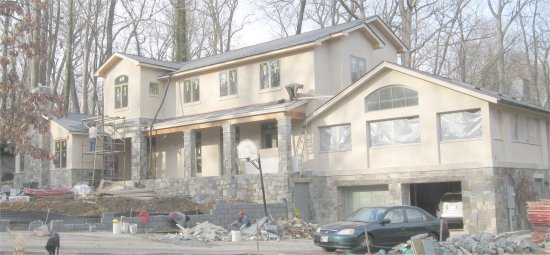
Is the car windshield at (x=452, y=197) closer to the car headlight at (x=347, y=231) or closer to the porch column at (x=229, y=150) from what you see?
the porch column at (x=229, y=150)

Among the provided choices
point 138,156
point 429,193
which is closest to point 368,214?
point 429,193

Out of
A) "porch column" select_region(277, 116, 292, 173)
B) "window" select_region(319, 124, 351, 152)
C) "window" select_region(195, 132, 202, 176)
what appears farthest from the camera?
"window" select_region(195, 132, 202, 176)

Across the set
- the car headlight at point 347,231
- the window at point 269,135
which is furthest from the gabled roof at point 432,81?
the car headlight at point 347,231

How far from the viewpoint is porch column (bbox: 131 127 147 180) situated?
31.7 m

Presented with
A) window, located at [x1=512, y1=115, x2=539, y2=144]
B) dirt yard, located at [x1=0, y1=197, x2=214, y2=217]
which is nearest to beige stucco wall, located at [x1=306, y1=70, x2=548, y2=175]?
window, located at [x1=512, y1=115, x2=539, y2=144]

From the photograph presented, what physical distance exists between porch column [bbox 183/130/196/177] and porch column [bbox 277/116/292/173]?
5.36 m

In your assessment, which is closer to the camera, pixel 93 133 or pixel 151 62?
pixel 93 133

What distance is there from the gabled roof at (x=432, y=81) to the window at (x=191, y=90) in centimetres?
758

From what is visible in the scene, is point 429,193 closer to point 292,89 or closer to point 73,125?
point 292,89

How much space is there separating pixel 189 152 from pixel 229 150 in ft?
9.08

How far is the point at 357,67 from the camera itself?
29.4m

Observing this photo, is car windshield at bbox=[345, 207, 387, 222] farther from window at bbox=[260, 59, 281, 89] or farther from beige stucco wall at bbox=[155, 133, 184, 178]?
beige stucco wall at bbox=[155, 133, 184, 178]

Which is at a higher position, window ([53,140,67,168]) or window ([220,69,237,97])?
window ([220,69,237,97])

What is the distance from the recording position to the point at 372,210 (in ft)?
56.9
